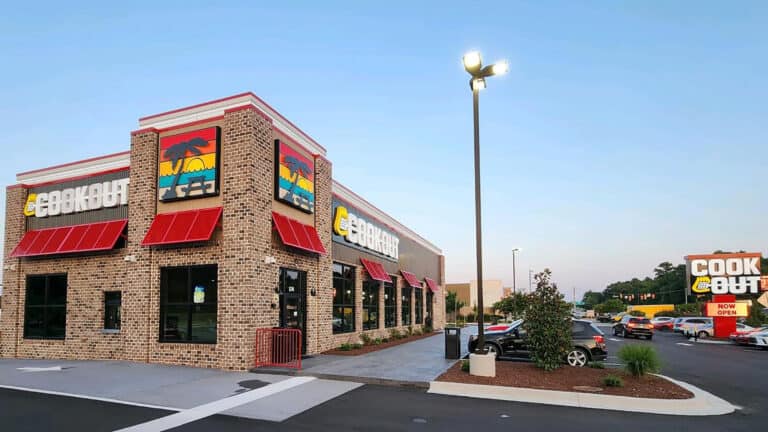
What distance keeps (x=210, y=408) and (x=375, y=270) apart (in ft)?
51.5

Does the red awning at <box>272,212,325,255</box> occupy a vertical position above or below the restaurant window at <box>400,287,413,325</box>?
above

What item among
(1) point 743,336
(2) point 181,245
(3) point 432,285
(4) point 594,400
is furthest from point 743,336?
(2) point 181,245

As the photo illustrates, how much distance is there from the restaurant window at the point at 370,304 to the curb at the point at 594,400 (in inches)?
497

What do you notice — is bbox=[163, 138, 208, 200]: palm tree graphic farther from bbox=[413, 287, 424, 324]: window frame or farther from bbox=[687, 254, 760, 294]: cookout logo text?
bbox=[687, 254, 760, 294]: cookout logo text

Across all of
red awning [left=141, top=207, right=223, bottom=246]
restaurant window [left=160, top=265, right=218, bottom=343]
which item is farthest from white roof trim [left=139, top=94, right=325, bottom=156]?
restaurant window [left=160, top=265, right=218, bottom=343]

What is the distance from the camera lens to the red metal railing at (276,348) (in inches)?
561

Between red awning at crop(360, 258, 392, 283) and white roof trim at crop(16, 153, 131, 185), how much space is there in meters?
10.8

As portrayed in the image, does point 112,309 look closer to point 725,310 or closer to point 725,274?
point 725,310

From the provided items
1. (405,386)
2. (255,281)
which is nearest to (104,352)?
(255,281)

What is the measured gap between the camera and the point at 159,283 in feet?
50.4

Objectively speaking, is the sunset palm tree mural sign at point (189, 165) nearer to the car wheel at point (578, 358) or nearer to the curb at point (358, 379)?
the curb at point (358, 379)

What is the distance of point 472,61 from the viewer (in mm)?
12703

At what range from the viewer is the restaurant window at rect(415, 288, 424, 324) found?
34438mm

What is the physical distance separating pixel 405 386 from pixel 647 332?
27.2 meters
